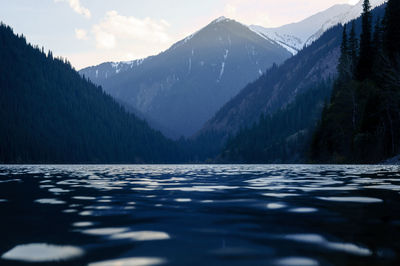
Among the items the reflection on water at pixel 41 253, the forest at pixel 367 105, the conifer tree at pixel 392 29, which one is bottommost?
the reflection on water at pixel 41 253

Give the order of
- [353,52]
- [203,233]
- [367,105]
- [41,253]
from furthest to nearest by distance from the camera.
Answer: [353,52] < [367,105] < [203,233] < [41,253]

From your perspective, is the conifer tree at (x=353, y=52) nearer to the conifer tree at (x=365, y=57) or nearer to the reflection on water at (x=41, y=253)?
the conifer tree at (x=365, y=57)

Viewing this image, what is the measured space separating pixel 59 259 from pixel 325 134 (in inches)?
3320

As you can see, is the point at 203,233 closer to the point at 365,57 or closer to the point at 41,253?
the point at 41,253

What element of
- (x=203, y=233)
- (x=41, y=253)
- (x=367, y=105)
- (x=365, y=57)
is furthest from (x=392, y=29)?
(x=41, y=253)

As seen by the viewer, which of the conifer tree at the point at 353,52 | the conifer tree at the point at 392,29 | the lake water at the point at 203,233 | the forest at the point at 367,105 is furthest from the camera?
the conifer tree at the point at 353,52

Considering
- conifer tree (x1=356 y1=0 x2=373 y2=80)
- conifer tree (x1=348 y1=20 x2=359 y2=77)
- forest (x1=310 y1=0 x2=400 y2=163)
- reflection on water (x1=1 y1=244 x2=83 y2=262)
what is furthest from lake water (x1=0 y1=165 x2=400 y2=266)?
conifer tree (x1=348 y1=20 x2=359 y2=77)

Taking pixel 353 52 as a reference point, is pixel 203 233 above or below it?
below

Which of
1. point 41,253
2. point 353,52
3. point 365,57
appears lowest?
point 41,253

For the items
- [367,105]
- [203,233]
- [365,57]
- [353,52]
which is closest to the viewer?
[203,233]

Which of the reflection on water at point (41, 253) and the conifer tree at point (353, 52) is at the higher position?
the conifer tree at point (353, 52)

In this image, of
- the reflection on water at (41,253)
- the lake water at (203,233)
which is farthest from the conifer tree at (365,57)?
the reflection on water at (41,253)

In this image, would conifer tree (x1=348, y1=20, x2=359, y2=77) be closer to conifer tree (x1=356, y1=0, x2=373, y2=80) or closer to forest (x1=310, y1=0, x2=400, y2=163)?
forest (x1=310, y1=0, x2=400, y2=163)

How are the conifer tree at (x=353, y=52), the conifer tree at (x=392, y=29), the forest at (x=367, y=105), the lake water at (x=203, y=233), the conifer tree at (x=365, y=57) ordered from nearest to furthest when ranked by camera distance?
the lake water at (x=203, y=233) → the forest at (x=367, y=105) → the conifer tree at (x=392, y=29) → the conifer tree at (x=365, y=57) → the conifer tree at (x=353, y=52)
